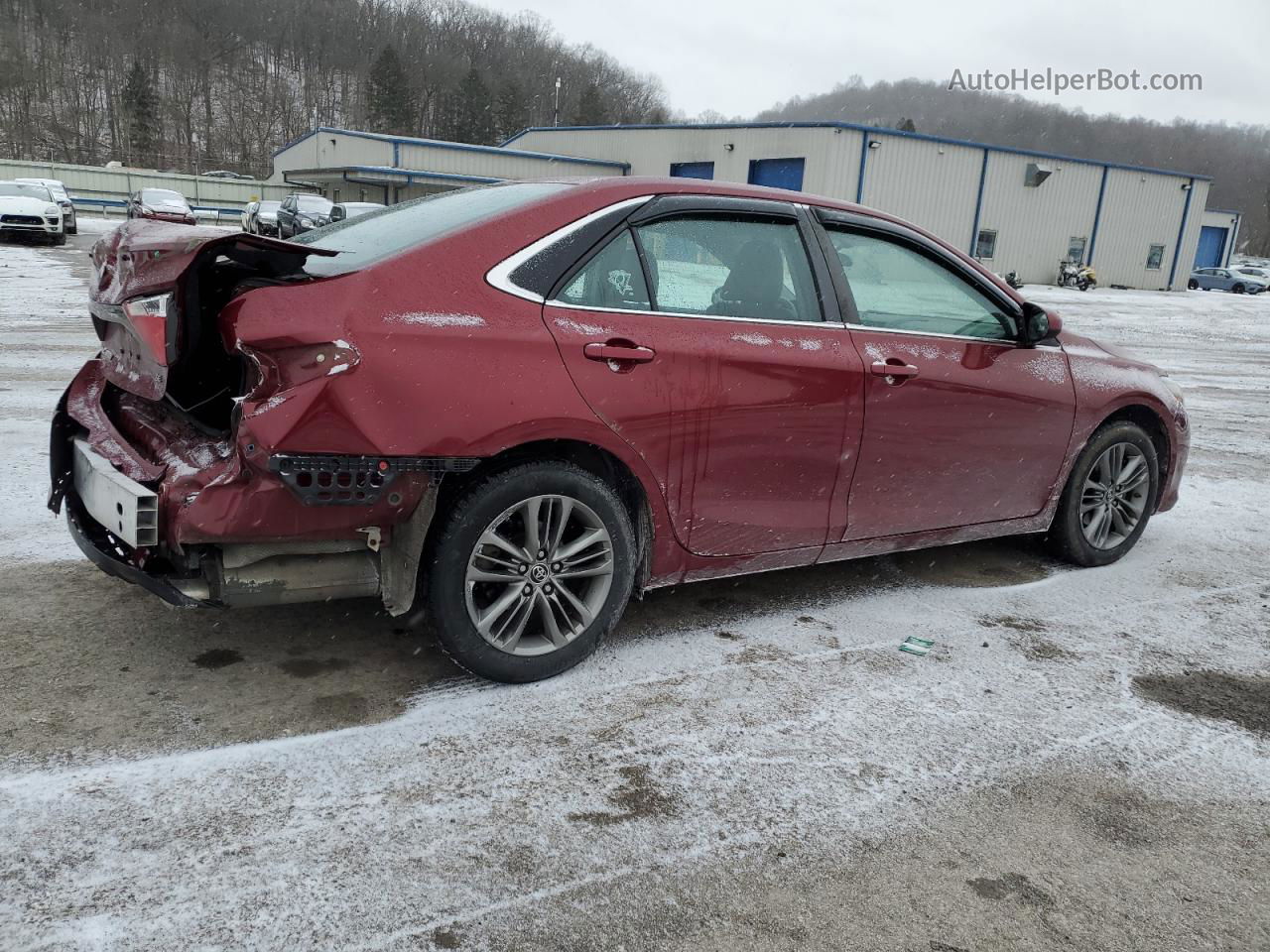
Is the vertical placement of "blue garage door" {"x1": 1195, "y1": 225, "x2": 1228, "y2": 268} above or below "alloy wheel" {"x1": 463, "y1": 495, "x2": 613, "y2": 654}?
above

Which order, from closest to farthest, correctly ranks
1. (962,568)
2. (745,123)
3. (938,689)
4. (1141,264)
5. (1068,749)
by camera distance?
(1068,749) → (938,689) → (962,568) → (745,123) → (1141,264)

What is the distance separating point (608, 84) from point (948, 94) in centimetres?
4321

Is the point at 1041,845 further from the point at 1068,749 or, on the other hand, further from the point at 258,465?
the point at 258,465

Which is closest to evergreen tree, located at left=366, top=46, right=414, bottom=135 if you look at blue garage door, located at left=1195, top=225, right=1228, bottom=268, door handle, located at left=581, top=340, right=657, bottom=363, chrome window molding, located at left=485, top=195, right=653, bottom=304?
blue garage door, located at left=1195, top=225, right=1228, bottom=268

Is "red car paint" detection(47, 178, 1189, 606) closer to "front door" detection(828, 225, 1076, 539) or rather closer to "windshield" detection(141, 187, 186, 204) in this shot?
"front door" detection(828, 225, 1076, 539)

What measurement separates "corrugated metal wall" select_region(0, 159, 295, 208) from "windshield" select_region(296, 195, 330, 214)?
3138 cm

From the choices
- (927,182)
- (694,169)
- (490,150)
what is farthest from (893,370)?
(490,150)

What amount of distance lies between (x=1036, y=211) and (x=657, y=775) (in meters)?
38.4

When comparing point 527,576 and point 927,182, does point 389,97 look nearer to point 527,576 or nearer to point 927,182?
point 927,182

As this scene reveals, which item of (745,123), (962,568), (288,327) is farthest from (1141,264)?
(288,327)

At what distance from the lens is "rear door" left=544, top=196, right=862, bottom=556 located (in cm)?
312

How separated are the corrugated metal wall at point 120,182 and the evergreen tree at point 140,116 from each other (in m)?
37.1

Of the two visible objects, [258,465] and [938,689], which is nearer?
[258,465]

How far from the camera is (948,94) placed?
396 ft
